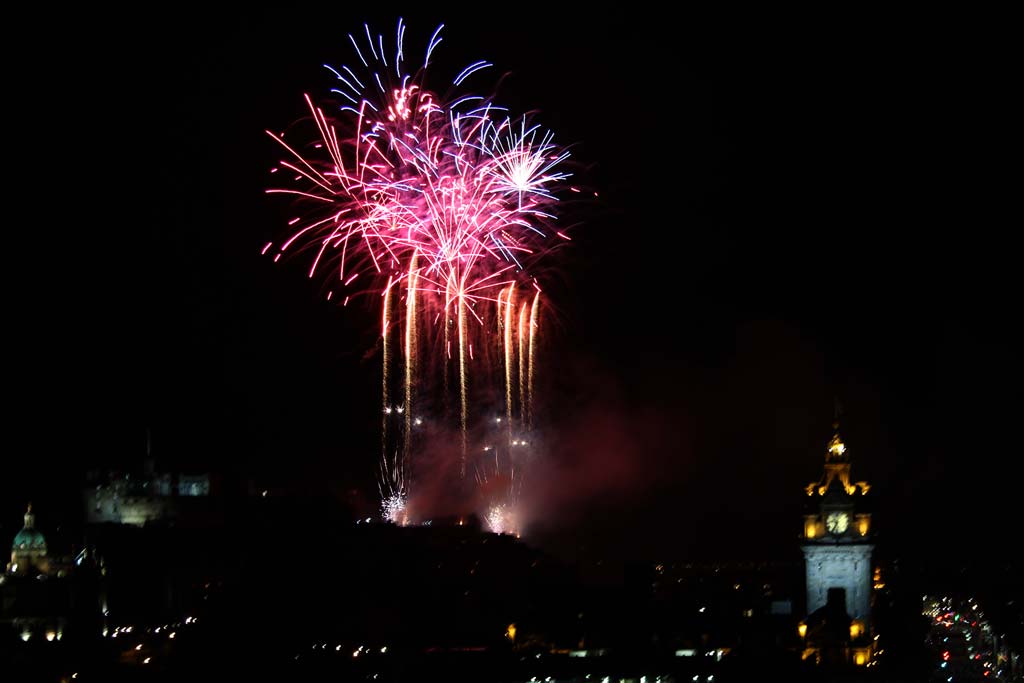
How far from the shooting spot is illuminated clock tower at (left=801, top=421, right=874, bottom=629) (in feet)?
208

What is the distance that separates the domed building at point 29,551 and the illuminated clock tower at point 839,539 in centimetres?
3504

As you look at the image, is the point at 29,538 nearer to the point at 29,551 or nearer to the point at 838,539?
the point at 29,551

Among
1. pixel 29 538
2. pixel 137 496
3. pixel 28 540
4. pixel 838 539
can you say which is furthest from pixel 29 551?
pixel 838 539

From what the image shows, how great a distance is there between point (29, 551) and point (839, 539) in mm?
36988

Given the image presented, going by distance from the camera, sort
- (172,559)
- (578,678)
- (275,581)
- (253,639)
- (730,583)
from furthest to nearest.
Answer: (730,583), (172,559), (275,581), (253,639), (578,678)

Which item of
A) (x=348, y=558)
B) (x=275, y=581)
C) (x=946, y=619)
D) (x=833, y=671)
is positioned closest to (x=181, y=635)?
(x=275, y=581)

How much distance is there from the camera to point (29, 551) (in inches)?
2918

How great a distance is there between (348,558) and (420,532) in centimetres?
358

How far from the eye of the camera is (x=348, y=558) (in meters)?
63.2

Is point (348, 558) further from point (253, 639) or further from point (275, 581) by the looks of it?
point (253, 639)

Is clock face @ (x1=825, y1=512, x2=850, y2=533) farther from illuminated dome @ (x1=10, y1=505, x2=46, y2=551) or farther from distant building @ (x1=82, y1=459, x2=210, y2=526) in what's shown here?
illuminated dome @ (x1=10, y1=505, x2=46, y2=551)

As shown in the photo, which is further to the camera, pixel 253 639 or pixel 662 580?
pixel 662 580

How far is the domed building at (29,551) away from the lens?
73.5 m

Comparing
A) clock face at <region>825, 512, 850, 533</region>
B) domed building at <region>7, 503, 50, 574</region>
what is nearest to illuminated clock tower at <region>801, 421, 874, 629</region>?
clock face at <region>825, 512, 850, 533</region>
